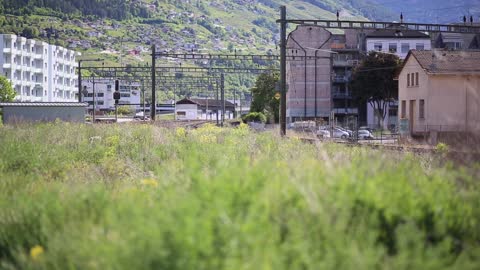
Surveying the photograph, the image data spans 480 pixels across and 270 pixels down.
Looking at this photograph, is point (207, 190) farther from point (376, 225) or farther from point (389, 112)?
point (389, 112)

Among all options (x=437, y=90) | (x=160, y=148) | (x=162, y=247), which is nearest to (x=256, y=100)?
(x=437, y=90)

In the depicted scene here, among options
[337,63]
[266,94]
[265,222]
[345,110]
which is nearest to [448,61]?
[345,110]

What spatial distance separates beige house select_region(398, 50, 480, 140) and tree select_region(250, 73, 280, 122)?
3458cm

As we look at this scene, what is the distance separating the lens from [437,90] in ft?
151

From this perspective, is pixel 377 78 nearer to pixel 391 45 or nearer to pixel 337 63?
pixel 391 45

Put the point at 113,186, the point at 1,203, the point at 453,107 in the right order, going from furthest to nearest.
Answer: the point at 453,107 → the point at 113,186 → the point at 1,203

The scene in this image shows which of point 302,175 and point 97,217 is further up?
point 302,175

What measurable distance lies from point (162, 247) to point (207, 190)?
1.06 meters

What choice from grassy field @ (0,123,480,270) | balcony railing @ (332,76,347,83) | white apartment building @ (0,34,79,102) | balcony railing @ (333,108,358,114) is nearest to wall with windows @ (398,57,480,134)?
balcony railing @ (333,108,358,114)

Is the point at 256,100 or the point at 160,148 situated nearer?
the point at 160,148

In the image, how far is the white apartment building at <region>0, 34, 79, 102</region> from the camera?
104 meters

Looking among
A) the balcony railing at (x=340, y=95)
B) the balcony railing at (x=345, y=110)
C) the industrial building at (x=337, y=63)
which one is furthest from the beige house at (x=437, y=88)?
the balcony railing at (x=340, y=95)

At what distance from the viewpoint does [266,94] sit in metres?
89.4

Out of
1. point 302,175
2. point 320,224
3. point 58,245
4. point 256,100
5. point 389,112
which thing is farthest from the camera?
point 256,100
